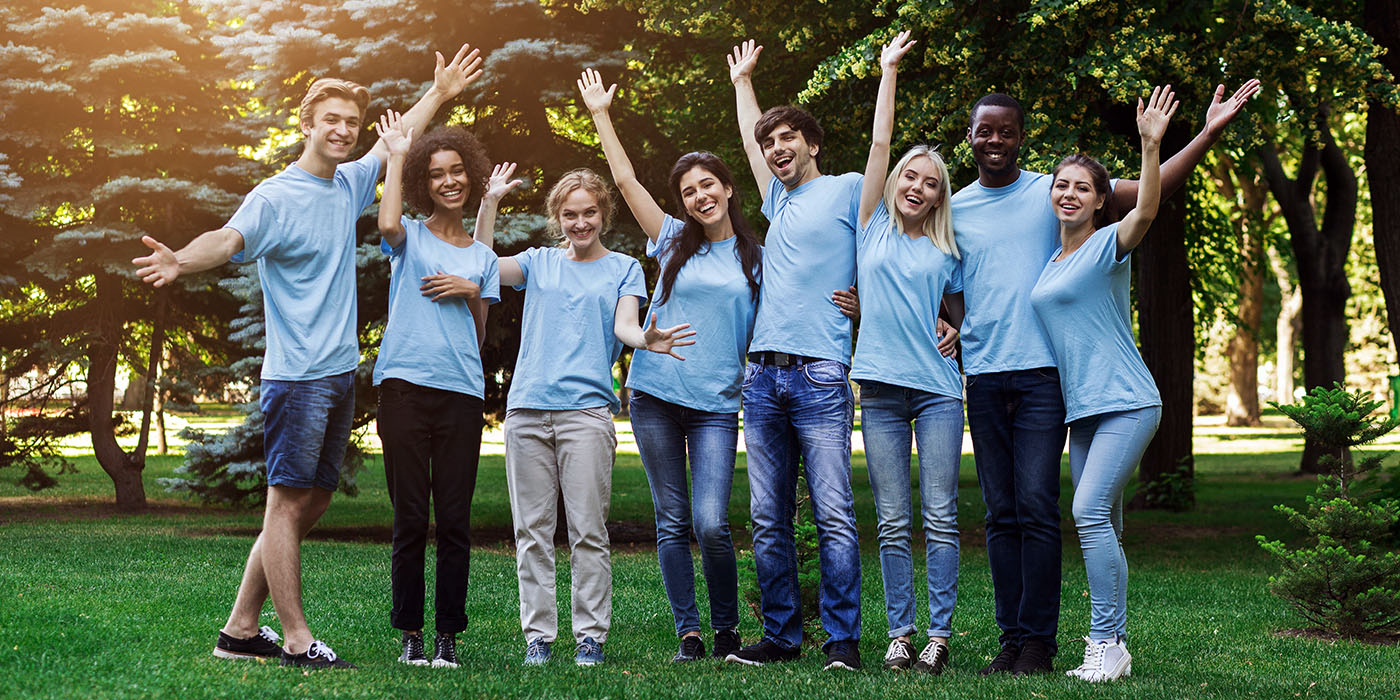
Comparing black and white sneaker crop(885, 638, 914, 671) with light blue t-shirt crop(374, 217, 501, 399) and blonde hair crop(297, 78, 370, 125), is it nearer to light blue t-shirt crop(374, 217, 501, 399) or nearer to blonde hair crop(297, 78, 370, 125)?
light blue t-shirt crop(374, 217, 501, 399)

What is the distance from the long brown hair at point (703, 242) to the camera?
203 inches

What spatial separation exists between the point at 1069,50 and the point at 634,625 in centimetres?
605

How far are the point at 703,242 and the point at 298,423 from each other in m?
1.81

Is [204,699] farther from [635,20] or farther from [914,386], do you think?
[635,20]

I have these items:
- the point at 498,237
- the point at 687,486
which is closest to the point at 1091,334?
the point at 687,486

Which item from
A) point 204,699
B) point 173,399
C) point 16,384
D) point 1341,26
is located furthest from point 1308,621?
point 16,384

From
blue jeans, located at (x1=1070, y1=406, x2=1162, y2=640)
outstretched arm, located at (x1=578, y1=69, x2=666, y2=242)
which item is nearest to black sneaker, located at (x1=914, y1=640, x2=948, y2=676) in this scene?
blue jeans, located at (x1=1070, y1=406, x2=1162, y2=640)

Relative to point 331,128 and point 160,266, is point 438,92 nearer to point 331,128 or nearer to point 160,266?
point 331,128

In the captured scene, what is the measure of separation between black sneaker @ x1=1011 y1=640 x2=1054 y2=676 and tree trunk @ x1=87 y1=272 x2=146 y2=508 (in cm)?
1243

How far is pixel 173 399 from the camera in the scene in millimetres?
15328

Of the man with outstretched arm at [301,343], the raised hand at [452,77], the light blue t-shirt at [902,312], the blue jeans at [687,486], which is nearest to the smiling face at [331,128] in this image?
the man with outstretched arm at [301,343]

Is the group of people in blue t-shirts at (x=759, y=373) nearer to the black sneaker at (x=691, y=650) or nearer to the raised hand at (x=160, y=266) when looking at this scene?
the black sneaker at (x=691, y=650)

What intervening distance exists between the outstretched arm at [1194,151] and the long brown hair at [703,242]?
1.54 meters

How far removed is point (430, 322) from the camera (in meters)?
4.95
